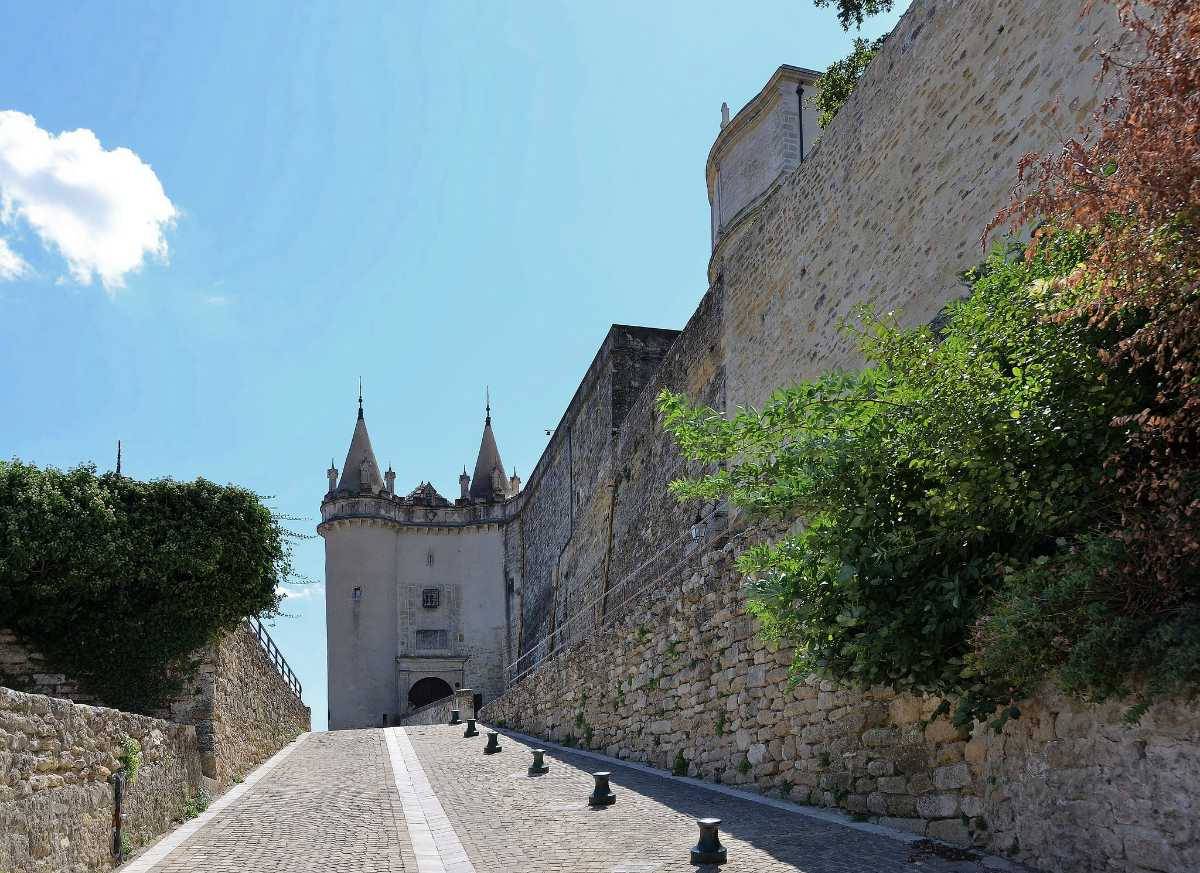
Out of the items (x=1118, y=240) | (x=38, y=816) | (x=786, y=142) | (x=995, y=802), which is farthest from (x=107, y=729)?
(x=786, y=142)

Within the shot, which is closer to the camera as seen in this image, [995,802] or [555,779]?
[995,802]

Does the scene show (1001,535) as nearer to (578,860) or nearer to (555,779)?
(578,860)

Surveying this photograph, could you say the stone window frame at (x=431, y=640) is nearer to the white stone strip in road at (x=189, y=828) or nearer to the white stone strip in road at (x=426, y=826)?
the white stone strip in road at (x=189, y=828)

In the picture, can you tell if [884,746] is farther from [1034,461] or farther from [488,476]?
[488,476]

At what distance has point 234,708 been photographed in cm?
1397

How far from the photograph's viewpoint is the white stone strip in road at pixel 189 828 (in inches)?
302

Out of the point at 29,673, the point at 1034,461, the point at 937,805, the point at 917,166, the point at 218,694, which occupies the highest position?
the point at 917,166

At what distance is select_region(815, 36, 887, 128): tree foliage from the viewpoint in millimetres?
21391

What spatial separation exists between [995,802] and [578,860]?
271 cm

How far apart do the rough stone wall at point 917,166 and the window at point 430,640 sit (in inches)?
1086

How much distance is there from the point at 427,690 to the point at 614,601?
20249mm

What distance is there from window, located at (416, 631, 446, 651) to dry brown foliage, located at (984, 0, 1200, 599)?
37186 millimetres

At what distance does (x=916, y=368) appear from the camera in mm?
6699

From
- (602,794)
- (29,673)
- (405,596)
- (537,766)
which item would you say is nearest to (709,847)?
(602,794)
